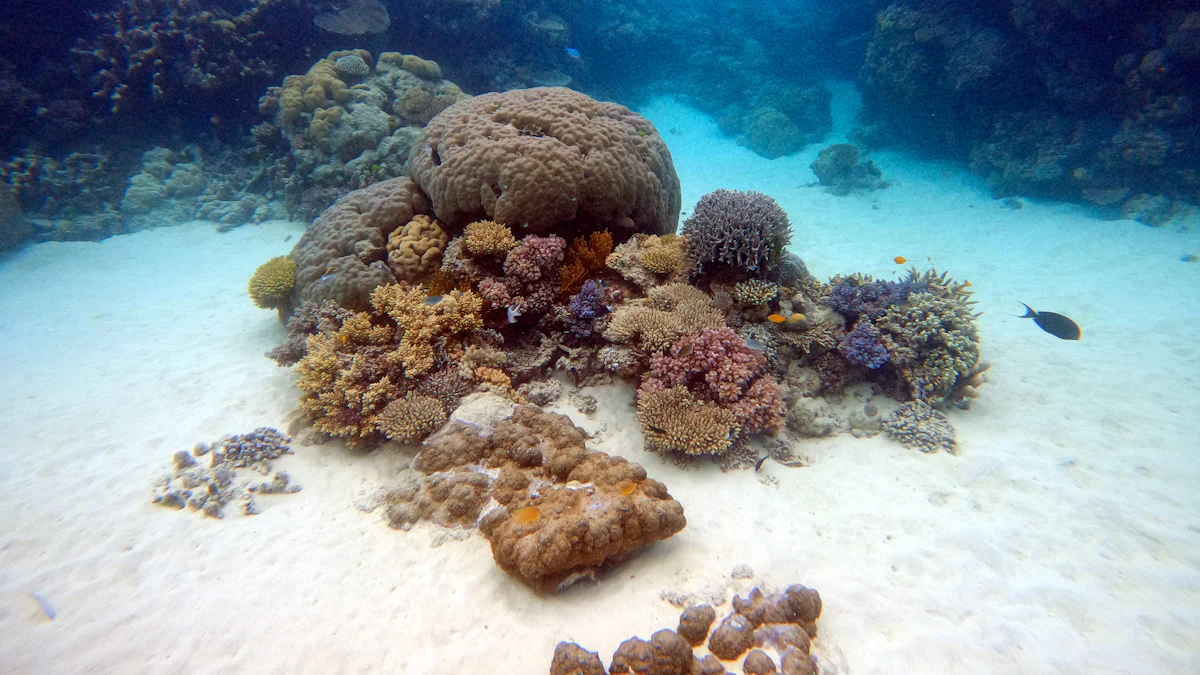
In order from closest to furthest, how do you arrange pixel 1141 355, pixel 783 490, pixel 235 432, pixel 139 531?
pixel 139 531 → pixel 783 490 → pixel 235 432 → pixel 1141 355

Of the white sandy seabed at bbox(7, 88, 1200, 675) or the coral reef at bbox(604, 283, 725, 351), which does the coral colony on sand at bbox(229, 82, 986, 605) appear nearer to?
the coral reef at bbox(604, 283, 725, 351)

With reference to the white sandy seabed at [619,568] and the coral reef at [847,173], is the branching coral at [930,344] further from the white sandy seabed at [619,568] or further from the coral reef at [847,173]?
the coral reef at [847,173]

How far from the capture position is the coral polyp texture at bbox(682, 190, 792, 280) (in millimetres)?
5457

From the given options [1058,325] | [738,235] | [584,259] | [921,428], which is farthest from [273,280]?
[1058,325]

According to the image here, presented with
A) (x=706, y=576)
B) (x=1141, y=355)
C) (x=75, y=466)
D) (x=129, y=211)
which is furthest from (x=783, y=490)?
(x=129, y=211)

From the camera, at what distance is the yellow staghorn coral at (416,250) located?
589 cm

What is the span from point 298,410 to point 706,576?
4.52 meters

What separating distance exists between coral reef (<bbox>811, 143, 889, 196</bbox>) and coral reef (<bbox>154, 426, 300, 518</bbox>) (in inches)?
683

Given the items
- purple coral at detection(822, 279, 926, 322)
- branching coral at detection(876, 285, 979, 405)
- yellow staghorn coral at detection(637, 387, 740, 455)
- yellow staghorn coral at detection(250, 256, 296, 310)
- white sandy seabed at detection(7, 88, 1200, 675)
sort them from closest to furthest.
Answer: white sandy seabed at detection(7, 88, 1200, 675), yellow staghorn coral at detection(637, 387, 740, 455), branching coral at detection(876, 285, 979, 405), purple coral at detection(822, 279, 926, 322), yellow staghorn coral at detection(250, 256, 296, 310)

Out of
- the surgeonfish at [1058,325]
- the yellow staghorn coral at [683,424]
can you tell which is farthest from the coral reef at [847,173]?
the yellow staghorn coral at [683,424]

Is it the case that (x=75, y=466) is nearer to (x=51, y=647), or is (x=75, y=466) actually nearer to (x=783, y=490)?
(x=51, y=647)

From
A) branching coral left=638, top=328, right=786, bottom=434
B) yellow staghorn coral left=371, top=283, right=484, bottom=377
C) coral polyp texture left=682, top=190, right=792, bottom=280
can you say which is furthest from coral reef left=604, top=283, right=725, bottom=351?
yellow staghorn coral left=371, top=283, right=484, bottom=377

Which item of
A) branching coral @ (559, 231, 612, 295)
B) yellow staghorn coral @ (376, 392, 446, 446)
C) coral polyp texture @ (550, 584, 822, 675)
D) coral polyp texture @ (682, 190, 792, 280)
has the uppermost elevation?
coral polyp texture @ (682, 190, 792, 280)

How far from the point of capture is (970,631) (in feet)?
10.1
